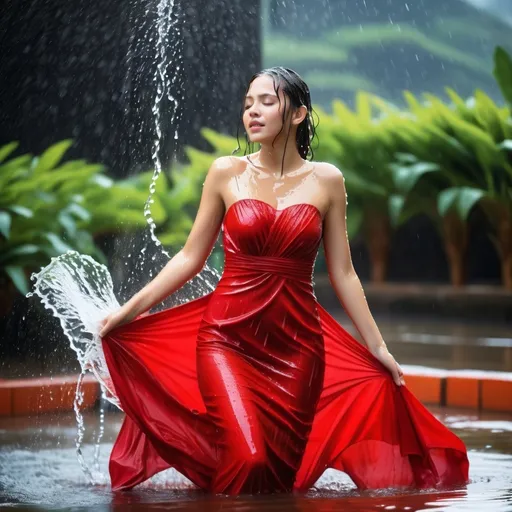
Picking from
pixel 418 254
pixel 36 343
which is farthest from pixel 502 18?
pixel 36 343

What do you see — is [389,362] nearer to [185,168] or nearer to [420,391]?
[420,391]

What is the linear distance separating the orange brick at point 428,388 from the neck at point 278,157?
3.11 m

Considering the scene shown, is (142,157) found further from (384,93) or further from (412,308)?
(384,93)

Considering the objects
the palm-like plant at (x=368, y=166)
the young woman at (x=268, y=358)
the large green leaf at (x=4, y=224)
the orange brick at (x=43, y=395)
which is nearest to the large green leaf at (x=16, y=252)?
the large green leaf at (x=4, y=224)

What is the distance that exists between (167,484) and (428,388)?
274cm

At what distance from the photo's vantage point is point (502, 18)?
27.4 meters

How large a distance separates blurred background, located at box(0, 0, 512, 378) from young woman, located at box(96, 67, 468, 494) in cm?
191

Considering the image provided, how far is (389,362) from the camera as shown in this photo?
16.2 feet

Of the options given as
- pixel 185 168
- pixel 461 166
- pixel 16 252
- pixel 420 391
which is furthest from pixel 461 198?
pixel 420 391

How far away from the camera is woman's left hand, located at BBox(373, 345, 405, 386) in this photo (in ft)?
16.1

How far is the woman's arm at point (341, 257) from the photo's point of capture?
4699 mm

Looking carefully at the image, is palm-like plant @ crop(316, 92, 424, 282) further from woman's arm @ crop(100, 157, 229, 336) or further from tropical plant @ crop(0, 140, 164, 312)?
woman's arm @ crop(100, 157, 229, 336)

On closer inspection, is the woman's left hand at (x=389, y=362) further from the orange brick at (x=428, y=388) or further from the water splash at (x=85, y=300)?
the orange brick at (x=428, y=388)

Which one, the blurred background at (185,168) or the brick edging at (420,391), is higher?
the blurred background at (185,168)
